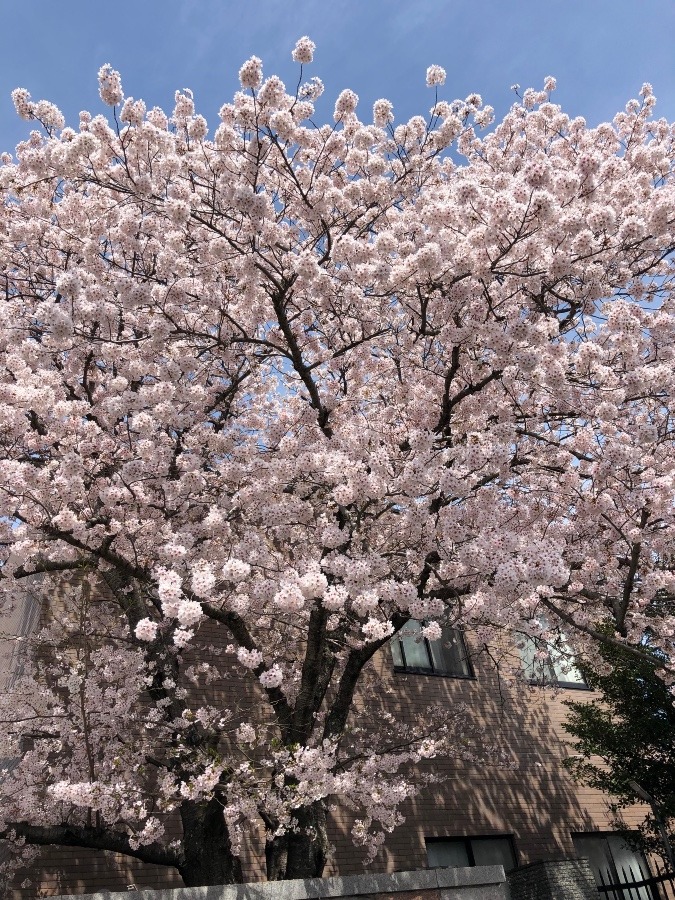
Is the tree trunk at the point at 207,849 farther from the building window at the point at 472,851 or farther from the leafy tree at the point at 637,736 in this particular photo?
the leafy tree at the point at 637,736

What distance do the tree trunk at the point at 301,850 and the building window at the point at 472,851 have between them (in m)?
5.13

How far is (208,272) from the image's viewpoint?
7.95 m

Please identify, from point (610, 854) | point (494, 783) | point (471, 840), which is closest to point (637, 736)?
point (494, 783)

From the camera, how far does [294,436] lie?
853cm

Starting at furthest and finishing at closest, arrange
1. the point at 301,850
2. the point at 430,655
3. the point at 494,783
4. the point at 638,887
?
1. the point at 430,655
2. the point at 494,783
3. the point at 638,887
4. the point at 301,850

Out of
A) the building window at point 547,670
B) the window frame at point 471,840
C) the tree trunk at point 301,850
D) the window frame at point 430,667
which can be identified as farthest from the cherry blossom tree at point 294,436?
the building window at point 547,670

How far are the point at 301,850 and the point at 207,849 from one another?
92cm

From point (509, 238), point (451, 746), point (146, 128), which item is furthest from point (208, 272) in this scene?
point (451, 746)

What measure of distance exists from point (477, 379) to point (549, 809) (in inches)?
360

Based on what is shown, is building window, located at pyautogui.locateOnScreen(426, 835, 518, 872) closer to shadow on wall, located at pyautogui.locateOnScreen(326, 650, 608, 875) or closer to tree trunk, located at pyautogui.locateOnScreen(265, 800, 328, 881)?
shadow on wall, located at pyautogui.locateOnScreen(326, 650, 608, 875)

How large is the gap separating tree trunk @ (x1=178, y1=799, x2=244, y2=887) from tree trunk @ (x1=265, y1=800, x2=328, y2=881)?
40 centimetres

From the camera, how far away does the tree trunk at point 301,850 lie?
6.55 meters

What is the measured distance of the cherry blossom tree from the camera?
263 inches

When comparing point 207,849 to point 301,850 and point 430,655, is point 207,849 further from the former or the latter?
point 430,655
